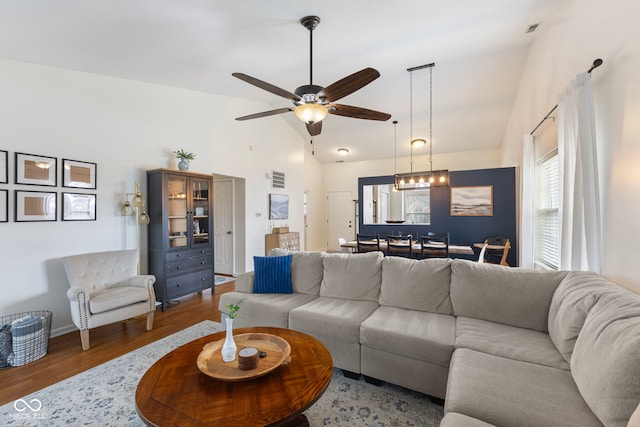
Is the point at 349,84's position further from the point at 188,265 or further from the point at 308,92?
the point at 188,265

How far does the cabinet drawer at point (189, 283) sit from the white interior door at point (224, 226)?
1.30 meters

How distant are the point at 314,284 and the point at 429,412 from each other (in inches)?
57.8

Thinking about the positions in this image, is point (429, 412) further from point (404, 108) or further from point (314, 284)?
point (404, 108)

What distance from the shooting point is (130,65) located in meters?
3.32

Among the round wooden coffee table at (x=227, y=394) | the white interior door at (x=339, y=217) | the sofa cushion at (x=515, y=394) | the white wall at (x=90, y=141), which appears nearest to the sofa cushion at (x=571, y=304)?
the sofa cushion at (x=515, y=394)

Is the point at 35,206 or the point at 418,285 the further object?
the point at 35,206

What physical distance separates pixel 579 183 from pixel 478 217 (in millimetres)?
4168

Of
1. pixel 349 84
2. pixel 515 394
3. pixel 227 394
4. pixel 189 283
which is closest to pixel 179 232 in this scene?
pixel 189 283

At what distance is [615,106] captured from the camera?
1990mm

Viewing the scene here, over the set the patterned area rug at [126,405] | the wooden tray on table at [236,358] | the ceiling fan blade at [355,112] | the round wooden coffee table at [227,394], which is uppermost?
the ceiling fan blade at [355,112]

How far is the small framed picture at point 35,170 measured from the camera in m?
2.88

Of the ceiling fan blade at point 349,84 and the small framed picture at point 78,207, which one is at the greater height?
the ceiling fan blade at point 349,84

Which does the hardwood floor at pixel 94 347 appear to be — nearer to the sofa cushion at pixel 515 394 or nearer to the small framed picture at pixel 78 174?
the small framed picture at pixel 78 174

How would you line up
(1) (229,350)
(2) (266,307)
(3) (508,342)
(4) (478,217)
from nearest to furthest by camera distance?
(1) (229,350) < (3) (508,342) < (2) (266,307) < (4) (478,217)
